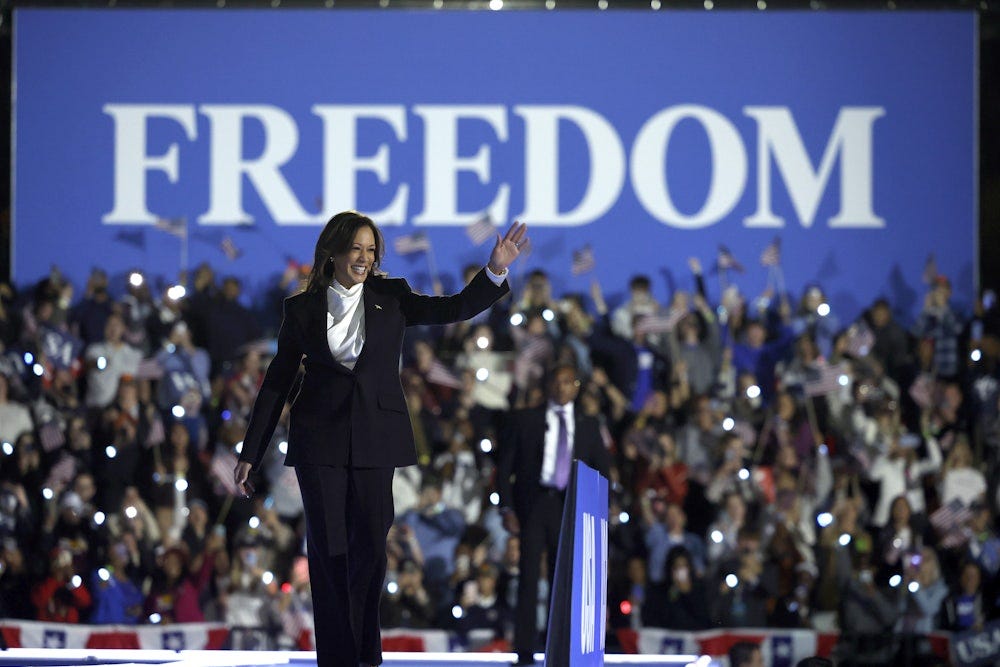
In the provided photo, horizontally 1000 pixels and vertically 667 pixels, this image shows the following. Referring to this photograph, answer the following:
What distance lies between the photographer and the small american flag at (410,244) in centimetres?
1075

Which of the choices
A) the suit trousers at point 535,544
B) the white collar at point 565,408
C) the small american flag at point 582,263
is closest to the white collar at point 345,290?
the suit trousers at point 535,544

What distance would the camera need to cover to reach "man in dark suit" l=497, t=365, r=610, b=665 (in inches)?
265

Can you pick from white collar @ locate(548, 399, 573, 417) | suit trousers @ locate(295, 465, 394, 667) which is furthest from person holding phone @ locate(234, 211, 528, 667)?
white collar @ locate(548, 399, 573, 417)

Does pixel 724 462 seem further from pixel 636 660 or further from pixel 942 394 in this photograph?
pixel 636 660

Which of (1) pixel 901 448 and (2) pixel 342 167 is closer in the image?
(1) pixel 901 448

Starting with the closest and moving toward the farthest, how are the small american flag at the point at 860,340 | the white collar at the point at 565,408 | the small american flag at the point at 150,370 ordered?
1. the white collar at the point at 565,408
2. the small american flag at the point at 150,370
3. the small american flag at the point at 860,340

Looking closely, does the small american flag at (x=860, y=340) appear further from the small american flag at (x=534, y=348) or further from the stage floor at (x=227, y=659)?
the stage floor at (x=227, y=659)

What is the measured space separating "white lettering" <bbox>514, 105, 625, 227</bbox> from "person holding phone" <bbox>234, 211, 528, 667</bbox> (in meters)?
6.57

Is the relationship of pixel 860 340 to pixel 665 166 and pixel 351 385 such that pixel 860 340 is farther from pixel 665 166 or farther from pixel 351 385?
pixel 351 385

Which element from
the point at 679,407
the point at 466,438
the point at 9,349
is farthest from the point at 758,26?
the point at 9,349

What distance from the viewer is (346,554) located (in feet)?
13.6

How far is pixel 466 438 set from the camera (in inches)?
366

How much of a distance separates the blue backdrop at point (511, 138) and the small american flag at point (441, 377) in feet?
4.08

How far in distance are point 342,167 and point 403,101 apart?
60 cm
